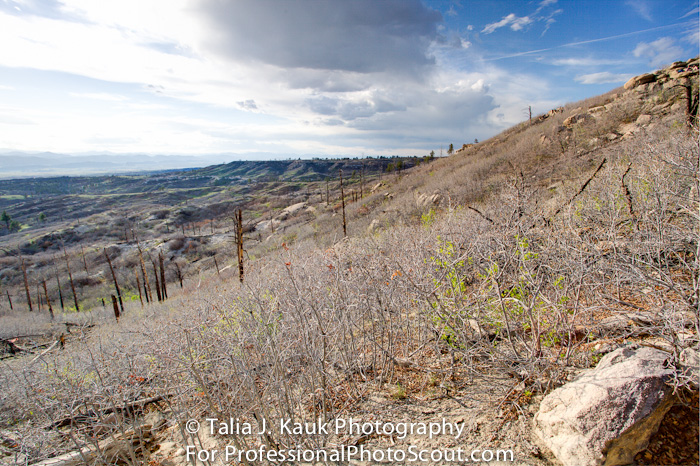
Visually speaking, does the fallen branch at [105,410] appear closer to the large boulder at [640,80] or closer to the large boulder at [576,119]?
the large boulder at [576,119]

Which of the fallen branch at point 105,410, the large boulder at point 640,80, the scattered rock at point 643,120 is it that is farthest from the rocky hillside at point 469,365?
the large boulder at point 640,80

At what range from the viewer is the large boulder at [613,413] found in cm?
225

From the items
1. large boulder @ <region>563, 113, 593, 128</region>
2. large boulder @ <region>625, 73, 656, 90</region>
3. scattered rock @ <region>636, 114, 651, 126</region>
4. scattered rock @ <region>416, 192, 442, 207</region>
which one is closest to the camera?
scattered rock @ <region>636, 114, 651, 126</region>

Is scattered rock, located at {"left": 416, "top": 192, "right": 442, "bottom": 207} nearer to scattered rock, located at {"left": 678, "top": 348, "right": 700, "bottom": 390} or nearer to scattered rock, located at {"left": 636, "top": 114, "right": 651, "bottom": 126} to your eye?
scattered rock, located at {"left": 636, "top": 114, "right": 651, "bottom": 126}

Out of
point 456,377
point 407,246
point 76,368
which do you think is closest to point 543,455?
point 456,377

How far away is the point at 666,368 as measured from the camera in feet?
8.05

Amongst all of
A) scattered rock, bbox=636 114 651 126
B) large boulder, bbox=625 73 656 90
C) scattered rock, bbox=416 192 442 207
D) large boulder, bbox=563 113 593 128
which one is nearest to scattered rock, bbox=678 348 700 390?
scattered rock, bbox=416 192 442 207

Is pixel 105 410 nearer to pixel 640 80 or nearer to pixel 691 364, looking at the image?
pixel 691 364

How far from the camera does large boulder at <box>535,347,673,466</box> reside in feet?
7.39

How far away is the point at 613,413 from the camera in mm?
2287

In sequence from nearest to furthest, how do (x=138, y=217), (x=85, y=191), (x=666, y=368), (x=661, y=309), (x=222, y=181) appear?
(x=666, y=368) → (x=661, y=309) → (x=138, y=217) → (x=85, y=191) → (x=222, y=181)

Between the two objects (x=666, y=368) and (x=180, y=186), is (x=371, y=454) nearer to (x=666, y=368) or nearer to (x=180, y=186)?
(x=666, y=368)

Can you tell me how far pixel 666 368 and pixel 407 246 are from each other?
12.2 feet

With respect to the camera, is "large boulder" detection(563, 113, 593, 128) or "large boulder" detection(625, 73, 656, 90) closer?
"large boulder" detection(625, 73, 656, 90)
